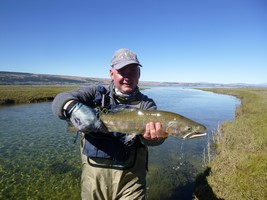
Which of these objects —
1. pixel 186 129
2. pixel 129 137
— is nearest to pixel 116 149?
pixel 129 137

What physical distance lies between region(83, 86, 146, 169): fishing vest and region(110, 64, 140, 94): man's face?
0.31 metres

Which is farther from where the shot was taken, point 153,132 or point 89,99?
point 89,99

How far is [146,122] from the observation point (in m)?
4.21

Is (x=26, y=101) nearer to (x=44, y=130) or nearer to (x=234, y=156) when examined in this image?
(x=44, y=130)

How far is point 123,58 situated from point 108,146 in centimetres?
158

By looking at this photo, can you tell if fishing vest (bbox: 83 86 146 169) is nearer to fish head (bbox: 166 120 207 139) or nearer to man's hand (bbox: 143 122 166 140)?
man's hand (bbox: 143 122 166 140)

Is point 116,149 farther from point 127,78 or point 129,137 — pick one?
point 127,78

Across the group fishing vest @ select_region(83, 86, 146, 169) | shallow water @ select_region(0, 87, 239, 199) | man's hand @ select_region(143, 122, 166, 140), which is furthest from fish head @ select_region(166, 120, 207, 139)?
shallow water @ select_region(0, 87, 239, 199)

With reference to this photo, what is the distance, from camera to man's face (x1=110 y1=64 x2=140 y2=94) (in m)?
4.02

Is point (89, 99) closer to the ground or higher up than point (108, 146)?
higher up

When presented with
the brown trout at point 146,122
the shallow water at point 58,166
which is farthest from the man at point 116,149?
the shallow water at point 58,166

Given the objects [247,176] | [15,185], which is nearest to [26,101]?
[15,185]

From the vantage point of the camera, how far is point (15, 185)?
949 cm

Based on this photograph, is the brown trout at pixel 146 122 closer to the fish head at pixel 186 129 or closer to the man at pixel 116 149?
the fish head at pixel 186 129
